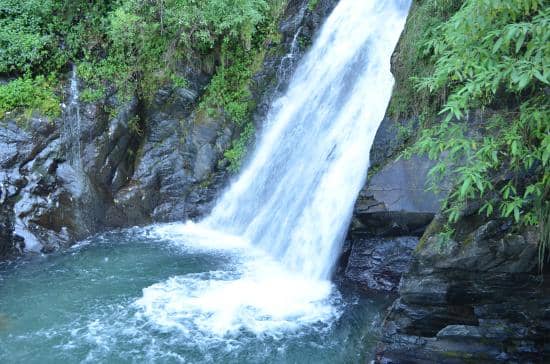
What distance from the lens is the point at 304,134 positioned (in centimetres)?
920

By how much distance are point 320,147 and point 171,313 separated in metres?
3.90

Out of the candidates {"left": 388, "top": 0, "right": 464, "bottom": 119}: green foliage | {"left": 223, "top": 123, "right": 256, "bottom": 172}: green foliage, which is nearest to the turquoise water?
{"left": 223, "top": 123, "right": 256, "bottom": 172}: green foliage

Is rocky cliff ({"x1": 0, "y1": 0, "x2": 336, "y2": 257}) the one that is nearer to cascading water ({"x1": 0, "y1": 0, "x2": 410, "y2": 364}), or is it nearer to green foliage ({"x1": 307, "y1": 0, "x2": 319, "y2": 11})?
green foliage ({"x1": 307, "y1": 0, "x2": 319, "y2": 11})

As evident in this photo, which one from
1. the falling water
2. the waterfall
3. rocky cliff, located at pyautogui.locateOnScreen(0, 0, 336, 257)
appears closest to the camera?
the waterfall

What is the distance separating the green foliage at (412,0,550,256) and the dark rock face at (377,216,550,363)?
14.7 inches

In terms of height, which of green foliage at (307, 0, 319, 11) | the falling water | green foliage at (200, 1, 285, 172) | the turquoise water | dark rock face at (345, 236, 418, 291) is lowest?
the turquoise water

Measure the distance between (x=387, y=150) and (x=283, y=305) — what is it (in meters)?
2.67

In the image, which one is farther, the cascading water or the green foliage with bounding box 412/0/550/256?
the cascading water

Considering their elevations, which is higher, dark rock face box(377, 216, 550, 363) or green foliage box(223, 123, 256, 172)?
green foliage box(223, 123, 256, 172)

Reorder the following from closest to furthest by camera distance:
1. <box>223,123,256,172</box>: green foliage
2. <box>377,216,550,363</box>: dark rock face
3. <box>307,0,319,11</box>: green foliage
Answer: <box>377,216,550,363</box>: dark rock face, <box>223,123,256,172</box>: green foliage, <box>307,0,319,11</box>: green foliage

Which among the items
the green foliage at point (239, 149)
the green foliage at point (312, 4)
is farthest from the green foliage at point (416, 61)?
the green foliage at point (239, 149)

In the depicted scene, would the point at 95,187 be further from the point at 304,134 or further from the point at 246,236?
the point at 304,134

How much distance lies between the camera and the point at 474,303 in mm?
5070

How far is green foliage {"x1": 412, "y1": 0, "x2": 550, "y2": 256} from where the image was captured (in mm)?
3336
